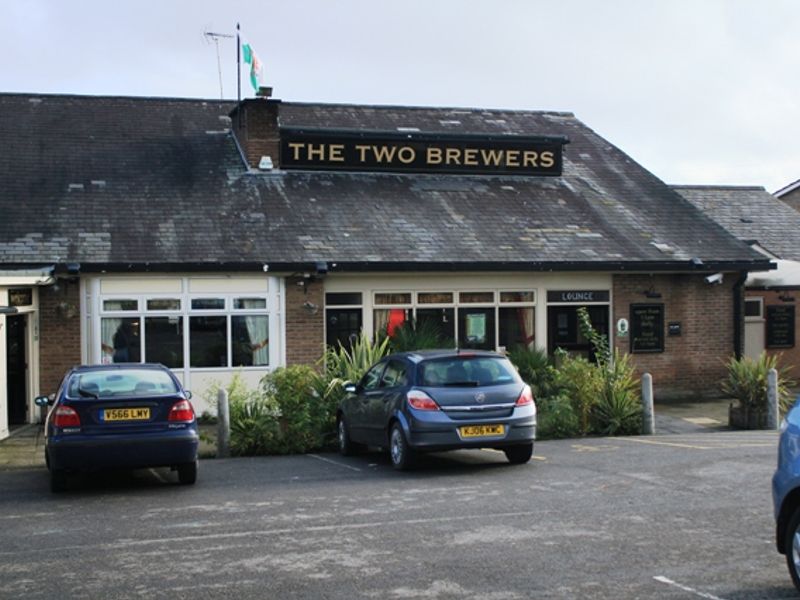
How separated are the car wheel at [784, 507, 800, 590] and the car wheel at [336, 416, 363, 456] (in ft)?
29.9

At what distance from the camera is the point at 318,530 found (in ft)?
29.7

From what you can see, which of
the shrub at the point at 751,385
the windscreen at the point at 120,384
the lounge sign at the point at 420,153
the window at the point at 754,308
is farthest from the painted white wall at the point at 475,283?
the windscreen at the point at 120,384

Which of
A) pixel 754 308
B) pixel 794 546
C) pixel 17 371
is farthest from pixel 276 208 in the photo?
pixel 794 546

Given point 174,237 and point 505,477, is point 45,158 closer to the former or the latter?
point 174,237

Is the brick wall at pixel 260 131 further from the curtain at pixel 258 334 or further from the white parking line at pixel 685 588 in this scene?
the white parking line at pixel 685 588

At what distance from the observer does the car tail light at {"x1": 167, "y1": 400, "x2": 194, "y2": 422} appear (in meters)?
11.8

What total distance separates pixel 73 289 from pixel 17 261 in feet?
3.69

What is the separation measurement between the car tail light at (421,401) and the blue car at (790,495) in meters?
6.29

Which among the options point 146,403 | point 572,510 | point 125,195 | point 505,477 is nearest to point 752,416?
point 505,477

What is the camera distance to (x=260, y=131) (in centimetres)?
2358

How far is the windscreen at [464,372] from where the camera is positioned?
42.7 ft

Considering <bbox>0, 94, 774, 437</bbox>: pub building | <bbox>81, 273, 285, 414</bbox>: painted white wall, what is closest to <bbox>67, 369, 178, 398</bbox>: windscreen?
<bbox>0, 94, 774, 437</bbox>: pub building

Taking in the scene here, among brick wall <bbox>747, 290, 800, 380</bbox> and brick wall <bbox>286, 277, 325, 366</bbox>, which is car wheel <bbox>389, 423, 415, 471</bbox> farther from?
brick wall <bbox>747, 290, 800, 380</bbox>

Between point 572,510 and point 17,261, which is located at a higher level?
point 17,261
